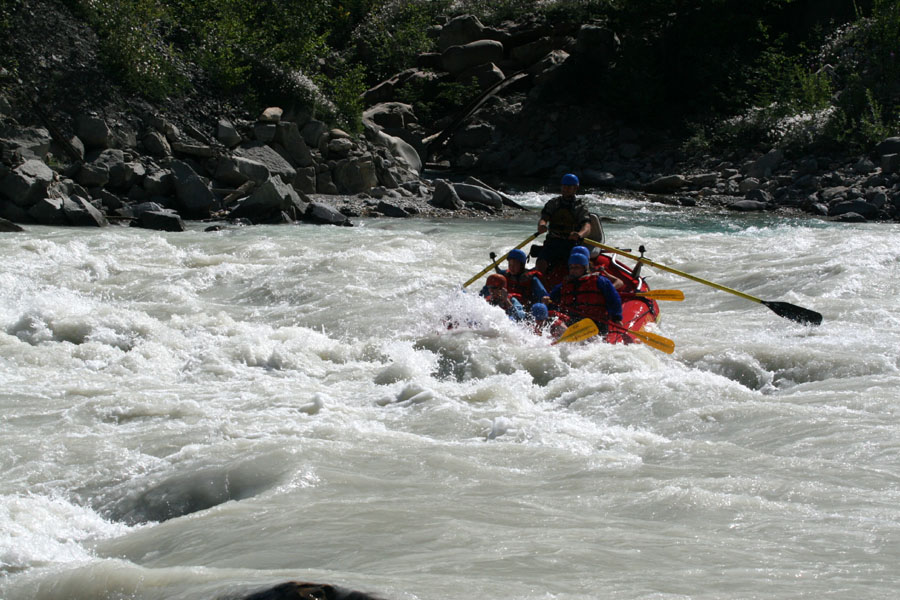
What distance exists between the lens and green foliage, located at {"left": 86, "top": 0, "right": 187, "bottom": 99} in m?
16.3

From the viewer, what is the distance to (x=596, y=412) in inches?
211

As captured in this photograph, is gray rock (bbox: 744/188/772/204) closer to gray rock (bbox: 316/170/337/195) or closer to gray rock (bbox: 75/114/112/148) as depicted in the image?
gray rock (bbox: 316/170/337/195)

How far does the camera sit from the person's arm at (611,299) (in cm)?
704

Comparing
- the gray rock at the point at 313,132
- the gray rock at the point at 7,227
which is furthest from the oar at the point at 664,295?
the gray rock at the point at 313,132

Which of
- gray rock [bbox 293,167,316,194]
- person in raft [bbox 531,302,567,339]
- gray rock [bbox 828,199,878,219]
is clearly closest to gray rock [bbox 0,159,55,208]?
gray rock [bbox 293,167,316,194]

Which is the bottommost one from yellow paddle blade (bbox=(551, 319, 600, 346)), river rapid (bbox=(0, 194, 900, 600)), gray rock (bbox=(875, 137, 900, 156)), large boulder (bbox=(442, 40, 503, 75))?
river rapid (bbox=(0, 194, 900, 600))

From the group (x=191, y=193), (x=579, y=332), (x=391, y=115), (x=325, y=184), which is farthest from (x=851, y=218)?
(x=391, y=115)

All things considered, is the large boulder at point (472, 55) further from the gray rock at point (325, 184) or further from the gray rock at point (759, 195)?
the gray rock at point (759, 195)

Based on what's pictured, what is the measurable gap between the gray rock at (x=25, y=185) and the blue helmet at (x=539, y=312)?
8.40 meters

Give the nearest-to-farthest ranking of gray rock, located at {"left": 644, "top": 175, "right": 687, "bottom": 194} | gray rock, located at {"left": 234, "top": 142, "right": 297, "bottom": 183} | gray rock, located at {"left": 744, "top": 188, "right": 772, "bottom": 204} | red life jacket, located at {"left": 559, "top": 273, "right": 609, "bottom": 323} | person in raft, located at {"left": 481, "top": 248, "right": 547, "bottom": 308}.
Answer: red life jacket, located at {"left": 559, "top": 273, "right": 609, "bottom": 323}, person in raft, located at {"left": 481, "top": 248, "right": 547, "bottom": 308}, gray rock, located at {"left": 234, "top": 142, "right": 297, "bottom": 183}, gray rock, located at {"left": 744, "top": 188, "right": 772, "bottom": 204}, gray rock, located at {"left": 644, "top": 175, "right": 687, "bottom": 194}

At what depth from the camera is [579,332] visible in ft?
21.7

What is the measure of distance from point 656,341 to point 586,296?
29.1 inches

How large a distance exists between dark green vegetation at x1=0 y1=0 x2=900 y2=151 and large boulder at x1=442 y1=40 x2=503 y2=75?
95cm

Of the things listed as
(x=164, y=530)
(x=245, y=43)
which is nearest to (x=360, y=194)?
(x=245, y=43)
